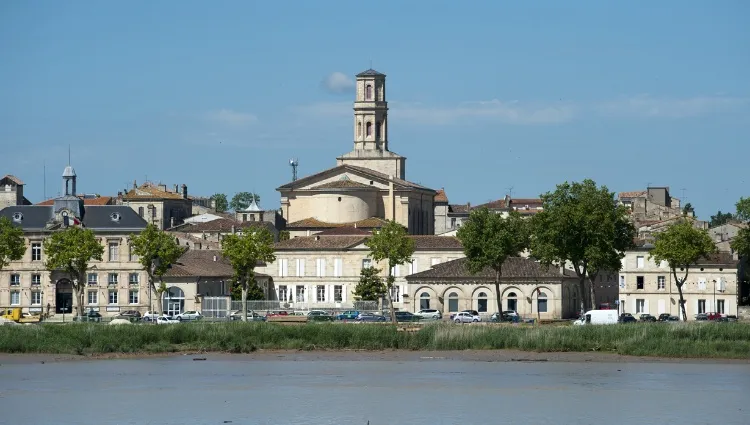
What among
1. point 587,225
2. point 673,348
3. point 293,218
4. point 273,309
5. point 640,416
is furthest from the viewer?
point 293,218

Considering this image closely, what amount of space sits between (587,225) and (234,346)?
28805mm

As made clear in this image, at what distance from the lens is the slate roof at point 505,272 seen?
3825 inches

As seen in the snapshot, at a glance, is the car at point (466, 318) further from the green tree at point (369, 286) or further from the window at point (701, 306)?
the window at point (701, 306)

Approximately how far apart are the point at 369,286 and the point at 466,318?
15.2m

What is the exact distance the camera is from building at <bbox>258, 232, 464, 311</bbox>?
108m

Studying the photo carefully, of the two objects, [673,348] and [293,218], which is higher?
[293,218]

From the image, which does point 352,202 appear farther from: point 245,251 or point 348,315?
point 348,315

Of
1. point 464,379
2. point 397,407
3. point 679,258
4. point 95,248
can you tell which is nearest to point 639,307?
point 679,258

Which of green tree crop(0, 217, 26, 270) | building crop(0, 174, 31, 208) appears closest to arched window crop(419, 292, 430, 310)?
green tree crop(0, 217, 26, 270)

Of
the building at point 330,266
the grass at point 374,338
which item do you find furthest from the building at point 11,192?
the grass at point 374,338

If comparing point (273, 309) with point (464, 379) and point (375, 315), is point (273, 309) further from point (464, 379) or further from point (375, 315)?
point (464, 379)

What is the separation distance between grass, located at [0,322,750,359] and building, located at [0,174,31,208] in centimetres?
7744

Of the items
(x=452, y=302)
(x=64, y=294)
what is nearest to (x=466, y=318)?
(x=452, y=302)

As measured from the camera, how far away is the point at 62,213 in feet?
331
